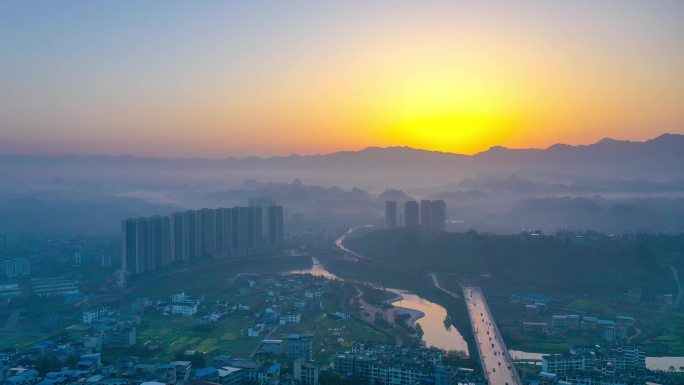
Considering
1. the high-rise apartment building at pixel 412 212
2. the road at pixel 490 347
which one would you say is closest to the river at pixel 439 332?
the road at pixel 490 347

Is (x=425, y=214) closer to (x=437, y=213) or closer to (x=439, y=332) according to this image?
(x=437, y=213)

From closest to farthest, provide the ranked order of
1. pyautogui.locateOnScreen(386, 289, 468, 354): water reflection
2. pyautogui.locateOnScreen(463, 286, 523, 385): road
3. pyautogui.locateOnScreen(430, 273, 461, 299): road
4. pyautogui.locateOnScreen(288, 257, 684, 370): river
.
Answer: pyautogui.locateOnScreen(463, 286, 523, 385): road < pyautogui.locateOnScreen(288, 257, 684, 370): river < pyautogui.locateOnScreen(386, 289, 468, 354): water reflection < pyautogui.locateOnScreen(430, 273, 461, 299): road

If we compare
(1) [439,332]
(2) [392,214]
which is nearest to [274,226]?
(2) [392,214]

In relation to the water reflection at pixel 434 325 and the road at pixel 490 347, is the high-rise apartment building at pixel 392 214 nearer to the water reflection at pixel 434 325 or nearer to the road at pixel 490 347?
the water reflection at pixel 434 325

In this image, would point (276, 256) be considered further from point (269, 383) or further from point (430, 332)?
point (269, 383)

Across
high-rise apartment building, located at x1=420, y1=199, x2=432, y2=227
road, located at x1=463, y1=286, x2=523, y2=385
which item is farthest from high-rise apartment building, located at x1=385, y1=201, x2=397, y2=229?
road, located at x1=463, y1=286, x2=523, y2=385

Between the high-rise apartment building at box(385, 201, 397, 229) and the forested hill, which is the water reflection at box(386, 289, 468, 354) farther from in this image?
the high-rise apartment building at box(385, 201, 397, 229)

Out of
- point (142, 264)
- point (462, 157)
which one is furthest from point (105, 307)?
point (462, 157)
